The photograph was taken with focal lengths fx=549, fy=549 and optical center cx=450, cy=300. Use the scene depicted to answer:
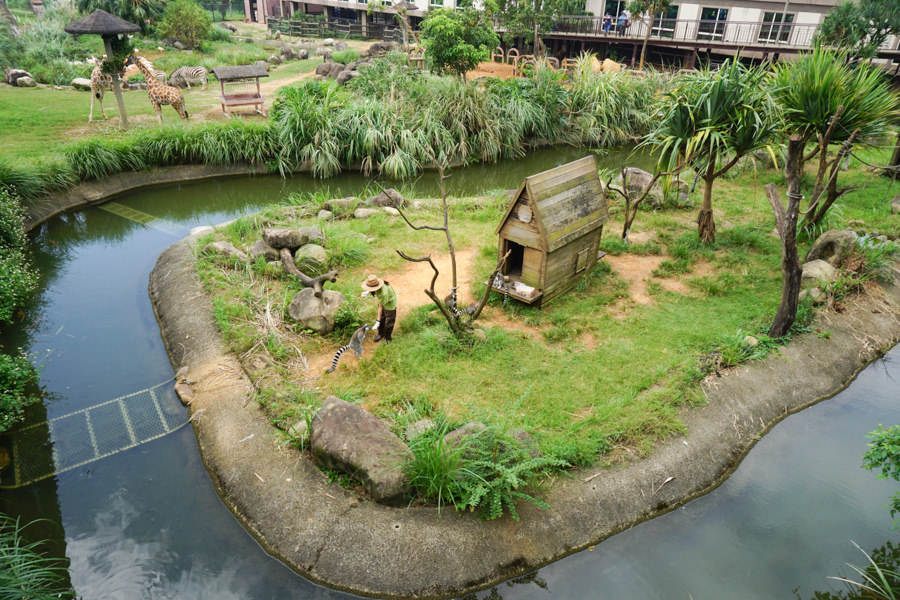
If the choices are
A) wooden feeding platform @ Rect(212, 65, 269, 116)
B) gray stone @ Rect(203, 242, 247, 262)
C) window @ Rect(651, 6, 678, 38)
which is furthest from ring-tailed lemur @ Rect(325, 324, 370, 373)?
window @ Rect(651, 6, 678, 38)

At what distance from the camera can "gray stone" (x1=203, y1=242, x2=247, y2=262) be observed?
853cm

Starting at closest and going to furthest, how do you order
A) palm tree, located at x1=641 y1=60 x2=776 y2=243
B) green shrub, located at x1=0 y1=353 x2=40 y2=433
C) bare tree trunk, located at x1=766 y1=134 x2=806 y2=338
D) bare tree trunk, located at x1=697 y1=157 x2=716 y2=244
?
green shrub, located at x1=0 y1=353 x2=40 y2=433 → bare tree trunk, located at x1=766 y1=134 x2=806 y2=338 → palm tree, located at x1=641 y1=60 x2=776 y2=243 → bare tree trunk, located at x1=697 y1=157 x2=716 y2=244

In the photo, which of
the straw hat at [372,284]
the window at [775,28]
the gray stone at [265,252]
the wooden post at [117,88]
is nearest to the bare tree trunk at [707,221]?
the straw hat at [372,284]

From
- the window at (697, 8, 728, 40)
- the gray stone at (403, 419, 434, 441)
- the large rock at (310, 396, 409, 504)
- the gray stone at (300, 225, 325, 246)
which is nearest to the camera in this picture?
the large rock at (310, 396, 409, 504)

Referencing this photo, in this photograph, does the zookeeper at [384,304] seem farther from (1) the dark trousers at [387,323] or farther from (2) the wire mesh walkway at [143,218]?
(2) the wire mesh walkway at [143,218]

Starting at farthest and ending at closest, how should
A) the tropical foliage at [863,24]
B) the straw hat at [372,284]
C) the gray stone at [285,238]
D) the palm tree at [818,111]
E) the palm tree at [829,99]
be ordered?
the tropical foliage at [863,24] → the gray stone at [285,238] → the palm tree at [829,99] → the palm tree at [818,111] → the straw hat at [372,284]

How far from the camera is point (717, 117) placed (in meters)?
8.09

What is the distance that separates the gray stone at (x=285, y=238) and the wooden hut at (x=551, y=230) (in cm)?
322

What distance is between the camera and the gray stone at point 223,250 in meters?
8.53

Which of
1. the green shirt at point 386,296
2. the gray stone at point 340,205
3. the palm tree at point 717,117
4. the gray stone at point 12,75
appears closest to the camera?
the green shirt at point 386,296

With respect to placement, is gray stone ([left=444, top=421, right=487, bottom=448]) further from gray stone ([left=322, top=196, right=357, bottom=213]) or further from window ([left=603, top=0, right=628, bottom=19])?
window ([left=603, top=0, right=628, bottom=19])

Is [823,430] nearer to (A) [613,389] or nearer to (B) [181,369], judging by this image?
(A) [613,389]

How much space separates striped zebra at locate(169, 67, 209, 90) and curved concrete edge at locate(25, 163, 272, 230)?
29.6 feet

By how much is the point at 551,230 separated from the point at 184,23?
2611 cm
